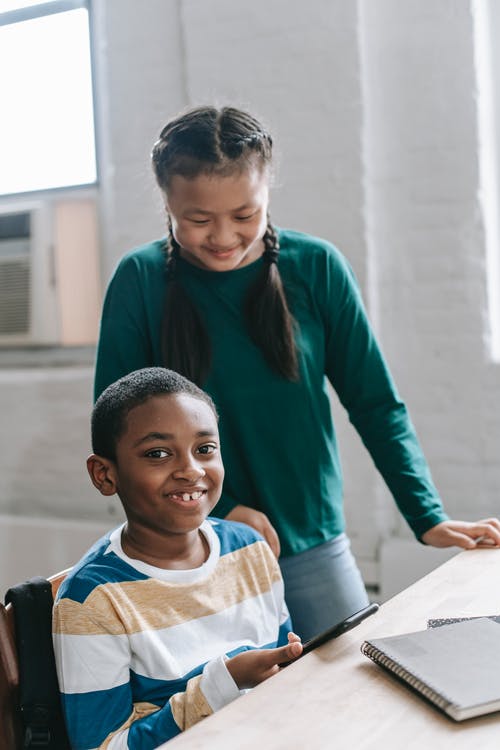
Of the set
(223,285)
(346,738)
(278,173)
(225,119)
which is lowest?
(346,738)

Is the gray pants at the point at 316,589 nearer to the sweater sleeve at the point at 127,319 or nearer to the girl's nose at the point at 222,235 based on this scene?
the sweater sleeve at the point at 127,319

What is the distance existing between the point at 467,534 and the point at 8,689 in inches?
29.8

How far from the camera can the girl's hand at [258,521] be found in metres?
1.44

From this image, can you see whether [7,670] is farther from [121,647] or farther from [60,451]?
[60,451]

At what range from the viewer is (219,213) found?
1361 millimetres

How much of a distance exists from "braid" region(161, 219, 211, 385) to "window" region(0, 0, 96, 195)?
5.74 feet

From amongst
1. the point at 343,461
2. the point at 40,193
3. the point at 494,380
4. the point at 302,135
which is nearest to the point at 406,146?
the point at 302,135

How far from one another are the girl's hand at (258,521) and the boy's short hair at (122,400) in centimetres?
28

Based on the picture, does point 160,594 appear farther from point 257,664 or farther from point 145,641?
point 257,664

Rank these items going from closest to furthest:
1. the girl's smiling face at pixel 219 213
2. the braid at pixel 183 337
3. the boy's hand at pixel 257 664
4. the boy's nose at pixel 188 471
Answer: the boy's hand at pixel 257 664 < the boy's nose at pixel 188 471 < the girl's smiling face at pixel 219 213 < the braid at pixel 183 337

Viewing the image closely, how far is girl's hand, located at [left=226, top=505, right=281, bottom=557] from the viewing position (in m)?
1.44

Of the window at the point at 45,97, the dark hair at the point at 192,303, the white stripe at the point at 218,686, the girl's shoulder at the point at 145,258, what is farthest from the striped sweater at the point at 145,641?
the window at the point at 45,97

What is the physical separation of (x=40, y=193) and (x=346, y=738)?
106 inches

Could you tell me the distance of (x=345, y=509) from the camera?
256cm
